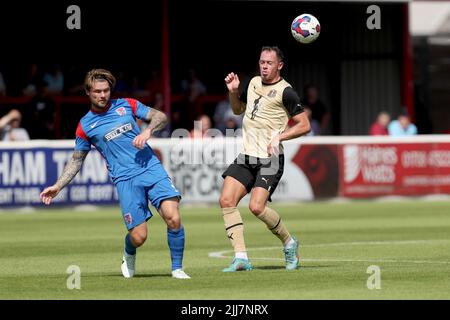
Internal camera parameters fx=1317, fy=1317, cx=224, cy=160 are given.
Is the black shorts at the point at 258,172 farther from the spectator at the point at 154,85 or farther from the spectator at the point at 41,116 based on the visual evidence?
the spectator at the point at 154,85

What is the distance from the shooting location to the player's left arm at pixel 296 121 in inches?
553

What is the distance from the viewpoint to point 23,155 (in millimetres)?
27031

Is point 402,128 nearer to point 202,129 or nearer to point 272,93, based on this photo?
point 202,129

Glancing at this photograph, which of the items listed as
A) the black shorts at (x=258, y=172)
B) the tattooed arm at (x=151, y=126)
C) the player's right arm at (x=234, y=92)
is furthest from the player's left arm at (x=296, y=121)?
the tattooed arm at (x=151, y=126)

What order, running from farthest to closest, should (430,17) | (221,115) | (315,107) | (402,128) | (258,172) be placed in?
(430,17) → (315,107) → (221,115) → (402,128) → (258,172)

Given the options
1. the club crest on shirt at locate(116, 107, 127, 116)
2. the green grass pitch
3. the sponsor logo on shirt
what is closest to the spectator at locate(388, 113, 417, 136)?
the green grass pitch

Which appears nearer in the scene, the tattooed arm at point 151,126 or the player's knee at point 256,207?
the tattooed arm at point 151,126

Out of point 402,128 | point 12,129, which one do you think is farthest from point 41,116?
point 402,128

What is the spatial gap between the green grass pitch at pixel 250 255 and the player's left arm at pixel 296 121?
1.43 m

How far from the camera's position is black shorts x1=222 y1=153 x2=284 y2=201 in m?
14.5

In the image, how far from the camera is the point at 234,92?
47.5ft

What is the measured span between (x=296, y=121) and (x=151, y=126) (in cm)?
184

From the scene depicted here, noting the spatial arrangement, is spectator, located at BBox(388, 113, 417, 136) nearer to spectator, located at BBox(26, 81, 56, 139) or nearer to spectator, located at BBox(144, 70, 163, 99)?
spectator, located at BBox(144, 70, 163, 99)

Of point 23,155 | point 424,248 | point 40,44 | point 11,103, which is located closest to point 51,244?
point 424,248
